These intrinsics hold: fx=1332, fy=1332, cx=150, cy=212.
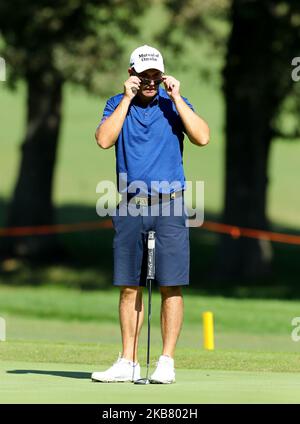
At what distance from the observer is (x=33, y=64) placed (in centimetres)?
2897

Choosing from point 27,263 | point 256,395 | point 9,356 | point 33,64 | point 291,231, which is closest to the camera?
point 256,395

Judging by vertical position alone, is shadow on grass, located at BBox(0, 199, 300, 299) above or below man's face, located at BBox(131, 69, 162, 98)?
above

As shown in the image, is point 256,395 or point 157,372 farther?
point 157,372

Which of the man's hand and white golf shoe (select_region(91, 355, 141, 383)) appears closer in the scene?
white golf shoe (select_region(91, 355, 141, 383))

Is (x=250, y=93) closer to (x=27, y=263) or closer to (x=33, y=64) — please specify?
(x=33, y=64)

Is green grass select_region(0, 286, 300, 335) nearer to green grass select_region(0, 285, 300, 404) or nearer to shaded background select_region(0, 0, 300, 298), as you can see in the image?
green grass select_region(0, 285, 300, 404)

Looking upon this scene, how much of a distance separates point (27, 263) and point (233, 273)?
18.0 feet

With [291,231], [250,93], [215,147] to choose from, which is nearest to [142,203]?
[250,93]

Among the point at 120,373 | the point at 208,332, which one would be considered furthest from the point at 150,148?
the point at 208,332

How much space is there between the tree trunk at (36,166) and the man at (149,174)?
73.2 feet

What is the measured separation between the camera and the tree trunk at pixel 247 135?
2722 centimetres

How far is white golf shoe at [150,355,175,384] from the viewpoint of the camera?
8.90 m

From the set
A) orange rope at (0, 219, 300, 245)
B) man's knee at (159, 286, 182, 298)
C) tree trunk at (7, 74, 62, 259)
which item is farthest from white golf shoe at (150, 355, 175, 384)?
tree trunk at (7, 74, 62, 259)

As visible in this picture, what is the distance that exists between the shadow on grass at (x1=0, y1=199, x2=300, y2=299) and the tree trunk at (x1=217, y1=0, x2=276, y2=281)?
57 centimetres
